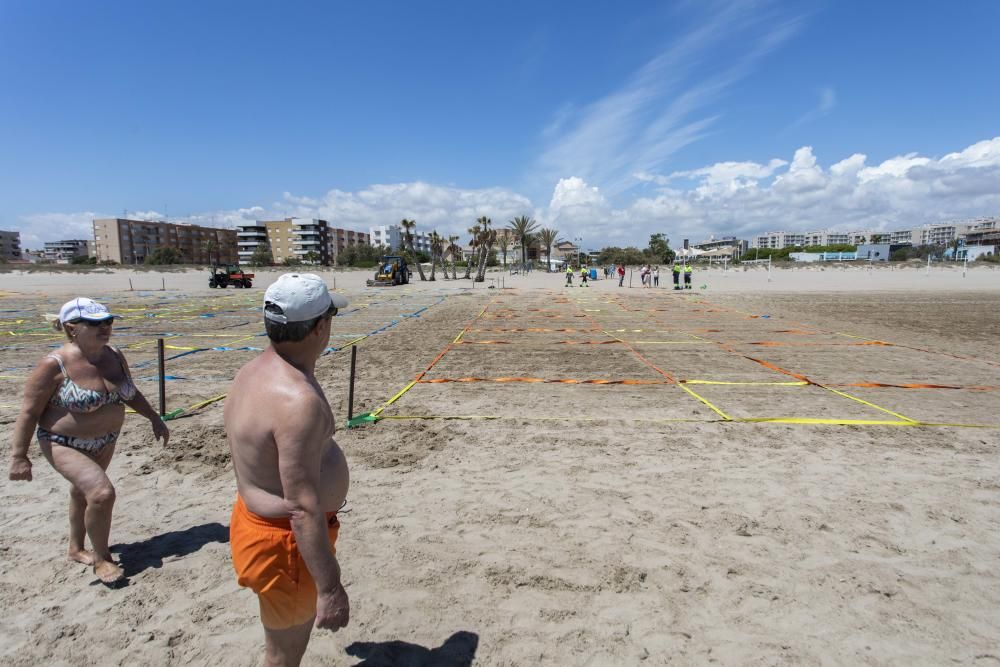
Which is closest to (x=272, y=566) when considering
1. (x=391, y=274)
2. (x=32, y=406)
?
(x=32, y=406)

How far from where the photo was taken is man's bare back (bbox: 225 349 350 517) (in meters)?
1.54

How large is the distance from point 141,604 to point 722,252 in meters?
57.5

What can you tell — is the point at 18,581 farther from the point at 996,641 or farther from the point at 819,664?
the point at 996,641

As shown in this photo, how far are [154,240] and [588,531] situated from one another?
158 metres

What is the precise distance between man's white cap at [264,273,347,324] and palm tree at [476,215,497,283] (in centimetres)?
4274

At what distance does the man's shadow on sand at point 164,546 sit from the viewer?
3129 mm

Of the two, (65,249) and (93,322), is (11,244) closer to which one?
(65,249)

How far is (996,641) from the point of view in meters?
2.53

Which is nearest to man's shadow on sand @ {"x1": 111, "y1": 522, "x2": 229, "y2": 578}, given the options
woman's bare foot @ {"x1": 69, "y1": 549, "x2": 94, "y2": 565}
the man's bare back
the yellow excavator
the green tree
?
woman's bare foot @ {"x1": 69, "y1": 549, "x2": 94, "y2": 565}

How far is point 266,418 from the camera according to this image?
1543mm

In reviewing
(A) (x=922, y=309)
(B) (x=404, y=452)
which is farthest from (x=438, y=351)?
(A) (x=922, y=309)

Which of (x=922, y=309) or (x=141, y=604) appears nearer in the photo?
(x=141, y=604)

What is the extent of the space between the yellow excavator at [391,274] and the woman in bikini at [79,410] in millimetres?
36668

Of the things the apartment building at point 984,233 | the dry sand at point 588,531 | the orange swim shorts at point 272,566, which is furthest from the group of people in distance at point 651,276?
the apartment building at point 984,233
